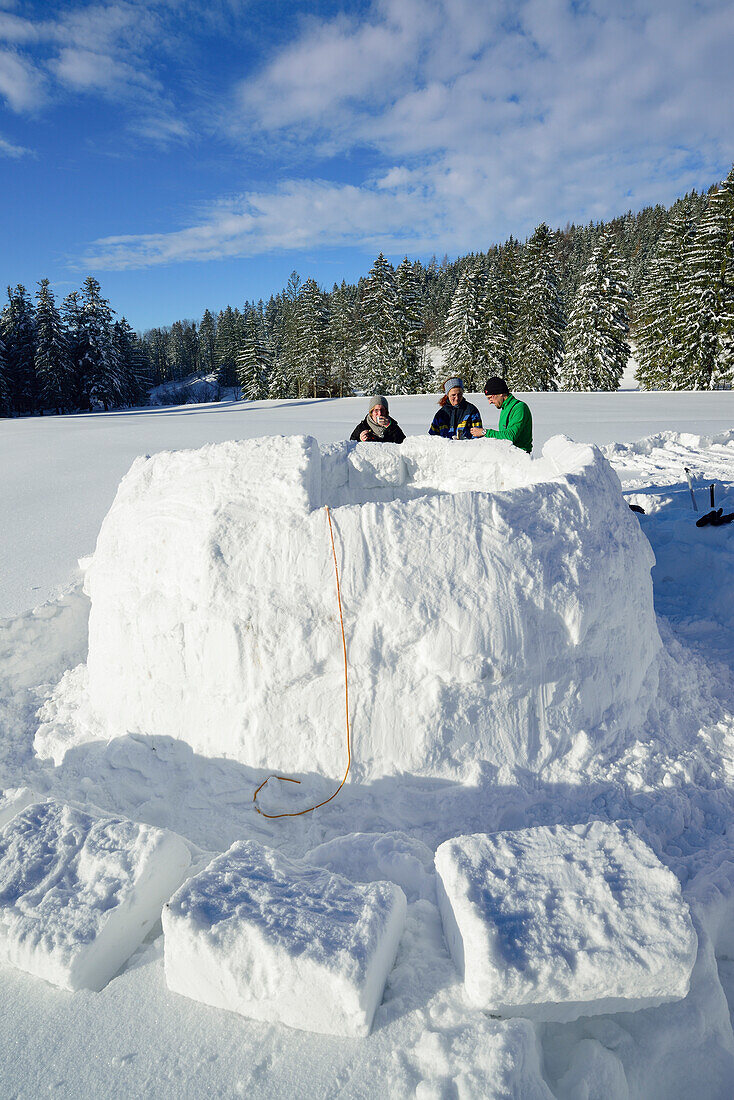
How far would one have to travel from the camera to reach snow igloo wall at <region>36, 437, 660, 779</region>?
3.06 m

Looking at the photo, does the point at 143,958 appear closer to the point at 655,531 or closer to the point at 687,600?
the point at 687,600

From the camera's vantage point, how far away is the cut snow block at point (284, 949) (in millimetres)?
1726

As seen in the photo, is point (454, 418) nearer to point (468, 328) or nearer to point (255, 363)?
point (468, 328)

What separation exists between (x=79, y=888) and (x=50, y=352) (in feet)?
122

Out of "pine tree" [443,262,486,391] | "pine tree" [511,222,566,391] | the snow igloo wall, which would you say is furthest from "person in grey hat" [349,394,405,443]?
"pine tree" [511,222,566,391]

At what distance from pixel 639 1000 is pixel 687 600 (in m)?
4.84

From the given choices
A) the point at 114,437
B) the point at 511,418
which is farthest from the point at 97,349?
the point at 511,418

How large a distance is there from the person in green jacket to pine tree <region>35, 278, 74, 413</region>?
3451 centimetres

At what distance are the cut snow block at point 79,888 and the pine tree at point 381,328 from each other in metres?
→ 32.4

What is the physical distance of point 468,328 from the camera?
1218 inches

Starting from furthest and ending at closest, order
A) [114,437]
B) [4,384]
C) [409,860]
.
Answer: [4,384]
[114,437]
[409,860]

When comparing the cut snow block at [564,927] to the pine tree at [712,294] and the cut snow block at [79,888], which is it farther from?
the pine tree at [712,294]

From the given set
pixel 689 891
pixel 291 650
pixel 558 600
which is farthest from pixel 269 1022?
pixel 558 600

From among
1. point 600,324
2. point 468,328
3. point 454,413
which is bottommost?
point 454,413
